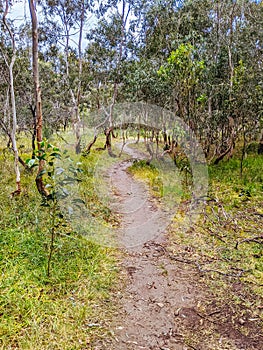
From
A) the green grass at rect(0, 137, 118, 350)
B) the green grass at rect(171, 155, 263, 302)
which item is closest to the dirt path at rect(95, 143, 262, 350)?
the green grass at rect(0, 137, 118, 350)

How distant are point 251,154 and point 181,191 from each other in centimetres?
588

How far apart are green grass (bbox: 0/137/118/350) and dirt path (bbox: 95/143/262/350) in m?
0.19

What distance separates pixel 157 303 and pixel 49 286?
1.22 m

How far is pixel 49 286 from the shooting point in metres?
3.35

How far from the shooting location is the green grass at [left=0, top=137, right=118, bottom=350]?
2676 millimetres

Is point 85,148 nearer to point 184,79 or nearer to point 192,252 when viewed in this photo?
point 184,79

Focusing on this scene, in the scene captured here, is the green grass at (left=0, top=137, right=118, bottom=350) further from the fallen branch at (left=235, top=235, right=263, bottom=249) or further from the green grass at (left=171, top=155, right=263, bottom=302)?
the fallen branch at (left=235, top=235, right=263, bottom=249)

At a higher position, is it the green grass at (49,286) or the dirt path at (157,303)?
the green grass at (49,286)

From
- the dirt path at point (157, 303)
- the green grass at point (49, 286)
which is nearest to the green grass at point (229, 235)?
the dirt path at point (157, 303)

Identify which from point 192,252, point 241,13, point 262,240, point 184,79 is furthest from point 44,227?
point 241,13

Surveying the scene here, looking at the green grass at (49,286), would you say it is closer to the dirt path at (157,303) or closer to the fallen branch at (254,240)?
the dirt path at (157,303)

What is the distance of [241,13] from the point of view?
12.4 m

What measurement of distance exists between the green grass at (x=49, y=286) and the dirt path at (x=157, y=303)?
7.5 inches

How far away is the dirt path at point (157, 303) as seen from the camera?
2732 millimetres
